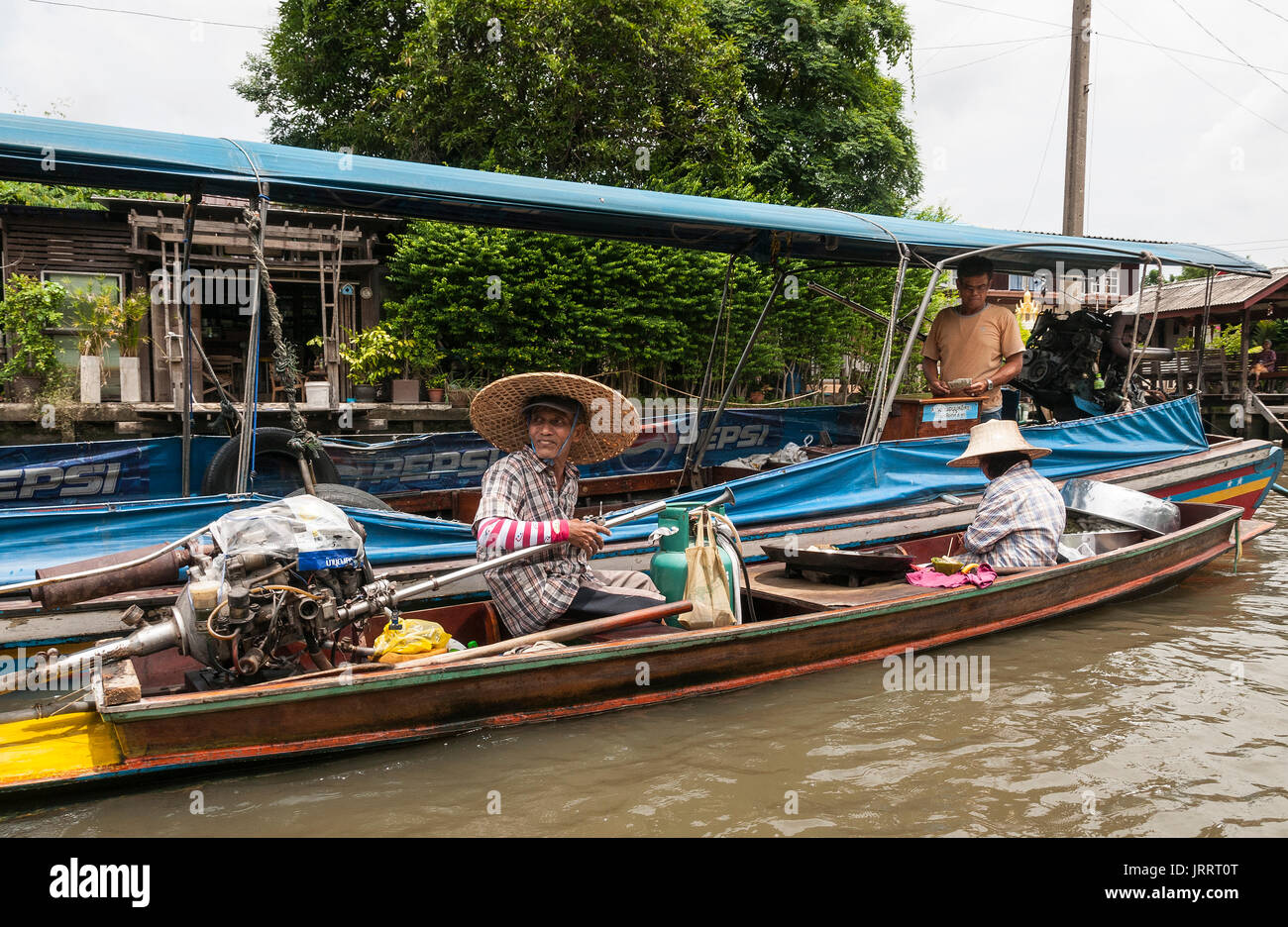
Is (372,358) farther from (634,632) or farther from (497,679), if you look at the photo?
(497,679)

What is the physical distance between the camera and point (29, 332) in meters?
11.3

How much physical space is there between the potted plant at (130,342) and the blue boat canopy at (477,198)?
7.75 m

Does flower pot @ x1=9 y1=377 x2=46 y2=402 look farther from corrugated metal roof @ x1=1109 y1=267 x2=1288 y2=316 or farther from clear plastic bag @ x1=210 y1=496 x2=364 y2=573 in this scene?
corrugated metal roof @ x1=1109 y1=267 x2=1288 y2=316

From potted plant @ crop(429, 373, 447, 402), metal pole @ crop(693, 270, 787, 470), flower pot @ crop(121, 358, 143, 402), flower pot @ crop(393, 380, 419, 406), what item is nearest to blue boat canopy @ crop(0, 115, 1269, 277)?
metal pole @ crop(693, 270, 787, 470)

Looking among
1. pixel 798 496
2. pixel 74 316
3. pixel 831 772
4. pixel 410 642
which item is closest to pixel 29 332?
pixel 74 316

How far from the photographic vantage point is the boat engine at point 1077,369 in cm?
833

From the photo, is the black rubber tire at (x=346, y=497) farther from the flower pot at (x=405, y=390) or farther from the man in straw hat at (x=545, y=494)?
the flower pot at (x=405, y=390)

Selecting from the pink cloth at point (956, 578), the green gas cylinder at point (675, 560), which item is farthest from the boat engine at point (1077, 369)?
the green gas cylinder at point (675, 560)

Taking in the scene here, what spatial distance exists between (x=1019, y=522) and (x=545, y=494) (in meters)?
2.92

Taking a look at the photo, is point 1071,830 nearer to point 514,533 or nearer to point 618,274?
point 514,533

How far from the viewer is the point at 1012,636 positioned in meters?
5.48

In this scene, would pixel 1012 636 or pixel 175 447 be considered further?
pixel 175 447
